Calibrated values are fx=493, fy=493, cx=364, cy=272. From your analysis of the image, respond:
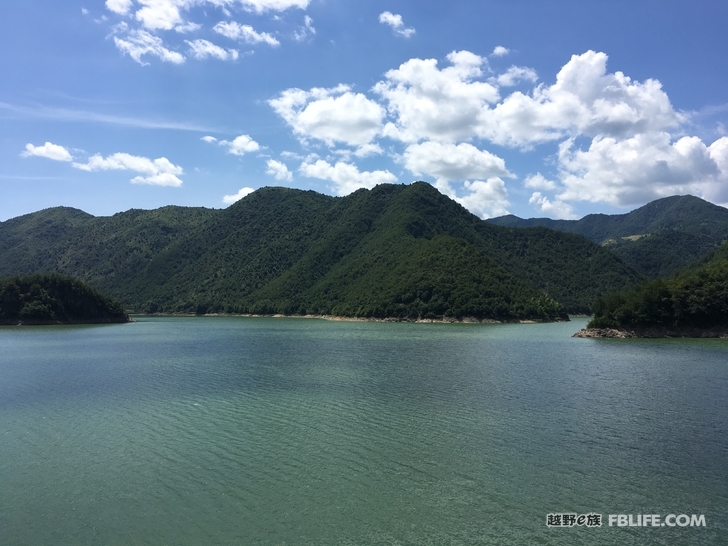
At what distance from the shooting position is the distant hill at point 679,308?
6406 centimetres

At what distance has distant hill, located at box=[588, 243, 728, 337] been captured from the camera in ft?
210

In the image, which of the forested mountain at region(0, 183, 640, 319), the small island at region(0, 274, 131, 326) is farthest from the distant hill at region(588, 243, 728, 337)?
the small island at region(0, 274, 131, 326)

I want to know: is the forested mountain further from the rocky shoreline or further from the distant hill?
the distant hill

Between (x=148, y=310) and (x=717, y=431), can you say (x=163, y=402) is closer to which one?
(x=717, y=431)

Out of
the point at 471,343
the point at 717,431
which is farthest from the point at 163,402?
the point at 471,343

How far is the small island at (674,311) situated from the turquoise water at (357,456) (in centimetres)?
3402

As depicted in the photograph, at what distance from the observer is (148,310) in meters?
175

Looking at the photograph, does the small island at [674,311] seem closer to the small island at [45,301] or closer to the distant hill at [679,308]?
the distant hill at [679,308]

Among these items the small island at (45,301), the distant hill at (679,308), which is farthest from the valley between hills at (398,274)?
the small island at (45,301)

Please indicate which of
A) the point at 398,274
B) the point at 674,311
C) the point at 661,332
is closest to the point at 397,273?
the point at 398,274

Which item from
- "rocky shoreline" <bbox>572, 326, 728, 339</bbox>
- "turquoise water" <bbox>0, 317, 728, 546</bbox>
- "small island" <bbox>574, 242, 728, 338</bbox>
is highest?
"small island" <bbox>574, 242, 728, 338</bbox>

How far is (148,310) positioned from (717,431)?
180 m

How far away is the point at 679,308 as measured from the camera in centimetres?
6481

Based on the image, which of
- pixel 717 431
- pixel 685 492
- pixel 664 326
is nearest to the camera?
pixel 685 492
